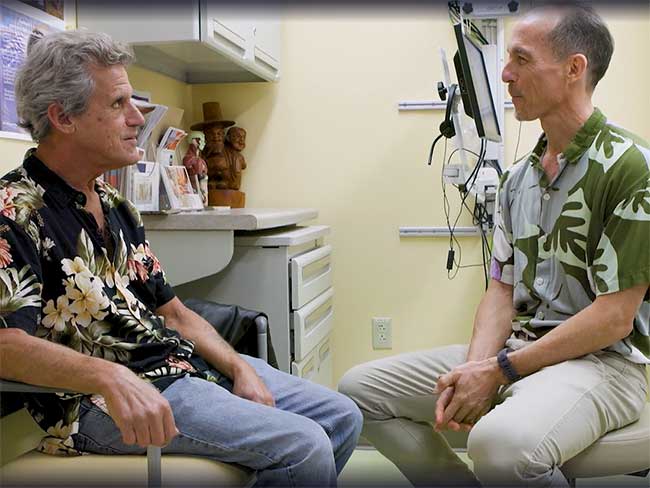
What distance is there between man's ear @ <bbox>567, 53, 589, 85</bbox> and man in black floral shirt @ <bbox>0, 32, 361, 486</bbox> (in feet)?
2.85

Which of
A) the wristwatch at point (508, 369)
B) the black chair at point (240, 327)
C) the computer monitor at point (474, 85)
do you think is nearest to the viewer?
the wristwatch at point (508, 369)

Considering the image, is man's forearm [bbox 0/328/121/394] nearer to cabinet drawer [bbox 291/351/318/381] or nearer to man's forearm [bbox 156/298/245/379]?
man's forearm [bbox 156/298/245/379]

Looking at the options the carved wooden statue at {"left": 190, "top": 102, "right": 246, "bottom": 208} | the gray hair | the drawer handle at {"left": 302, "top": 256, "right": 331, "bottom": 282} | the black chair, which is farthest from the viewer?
the carved wooden statue at {"left": 190, "top": 102, "right": 246, "bottom": 208}

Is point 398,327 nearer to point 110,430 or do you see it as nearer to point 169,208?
point 169,208

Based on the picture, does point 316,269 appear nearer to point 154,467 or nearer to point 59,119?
point 59,119

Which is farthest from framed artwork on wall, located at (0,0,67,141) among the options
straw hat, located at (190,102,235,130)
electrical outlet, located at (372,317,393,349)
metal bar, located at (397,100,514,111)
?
electrical outlet, located at (372,317,393,349)

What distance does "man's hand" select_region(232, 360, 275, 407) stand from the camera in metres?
1.46

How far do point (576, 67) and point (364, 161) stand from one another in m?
1.53

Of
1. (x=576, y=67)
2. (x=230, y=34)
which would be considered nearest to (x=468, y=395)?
(x=576, y=67)

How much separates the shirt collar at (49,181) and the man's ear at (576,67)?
1.03 metres

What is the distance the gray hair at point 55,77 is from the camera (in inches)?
51.8

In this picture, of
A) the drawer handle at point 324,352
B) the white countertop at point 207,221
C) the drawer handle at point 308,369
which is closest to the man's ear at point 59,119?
the white countertop at point 207,221

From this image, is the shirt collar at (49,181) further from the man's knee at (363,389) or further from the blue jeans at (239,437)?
the man's knee at (363,389)

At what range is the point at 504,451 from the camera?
1.22 meters
